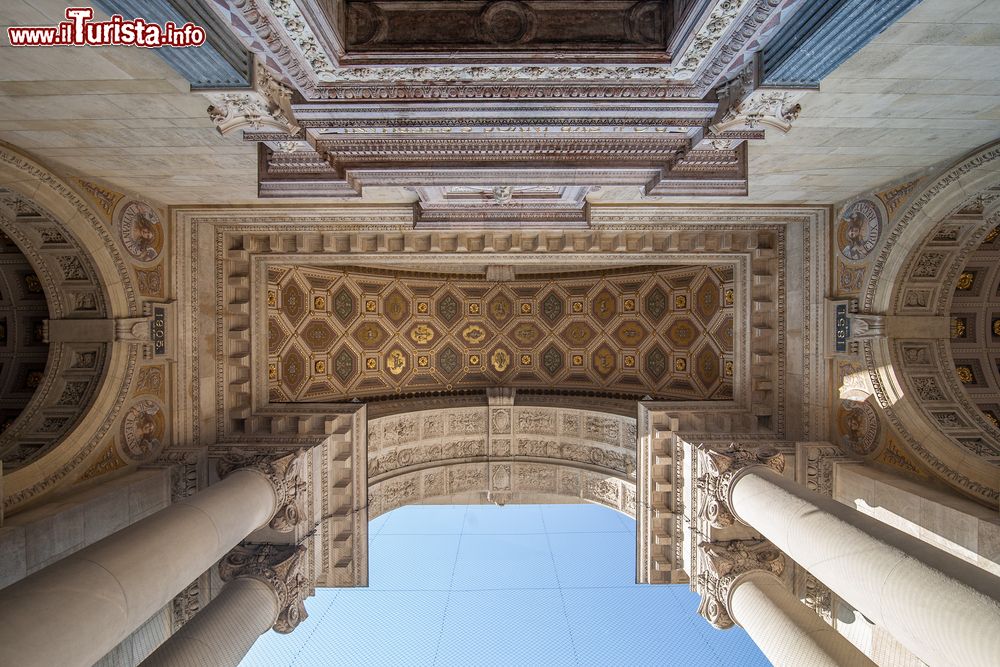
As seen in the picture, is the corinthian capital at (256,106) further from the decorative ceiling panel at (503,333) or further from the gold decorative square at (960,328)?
the gold decorative square at (960,328)

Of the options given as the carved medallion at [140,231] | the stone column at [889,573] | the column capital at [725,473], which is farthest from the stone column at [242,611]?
the stone column at [889,573]

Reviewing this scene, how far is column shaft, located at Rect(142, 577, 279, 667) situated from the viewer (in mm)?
6574

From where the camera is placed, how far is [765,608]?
795 centimetres

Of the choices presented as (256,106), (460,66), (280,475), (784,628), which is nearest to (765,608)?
(784,628)

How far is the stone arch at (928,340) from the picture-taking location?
7887 mm

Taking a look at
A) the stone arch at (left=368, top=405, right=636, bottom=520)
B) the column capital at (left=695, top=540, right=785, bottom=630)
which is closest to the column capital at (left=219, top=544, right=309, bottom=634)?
the stone arch at (left=368, top=405, right=636, bottom=520)

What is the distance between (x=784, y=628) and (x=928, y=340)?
6617 millimetres

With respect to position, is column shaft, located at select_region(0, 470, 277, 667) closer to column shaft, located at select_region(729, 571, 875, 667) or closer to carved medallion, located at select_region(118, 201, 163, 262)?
carved medallion, located at select_region(118, 201, 163, 262)

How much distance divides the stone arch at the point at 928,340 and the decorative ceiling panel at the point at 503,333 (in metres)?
4.43

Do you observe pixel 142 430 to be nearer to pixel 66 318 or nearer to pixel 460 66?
pixel 66 318

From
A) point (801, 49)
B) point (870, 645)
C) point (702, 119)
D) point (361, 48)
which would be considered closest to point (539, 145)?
point (702, 119)

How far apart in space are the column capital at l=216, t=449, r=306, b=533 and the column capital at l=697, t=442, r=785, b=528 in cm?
878

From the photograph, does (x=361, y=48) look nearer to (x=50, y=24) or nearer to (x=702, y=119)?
(x=50, y=24)

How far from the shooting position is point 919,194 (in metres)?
7.93
